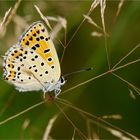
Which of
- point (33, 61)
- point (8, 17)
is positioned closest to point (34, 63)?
point (33, 61)

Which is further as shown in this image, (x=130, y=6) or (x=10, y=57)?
(x=130, y=6)

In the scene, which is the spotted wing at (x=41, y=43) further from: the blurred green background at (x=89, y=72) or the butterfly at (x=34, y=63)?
the blurred green background at (x=89, y=72)

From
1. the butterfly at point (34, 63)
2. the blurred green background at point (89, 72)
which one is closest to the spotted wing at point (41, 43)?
the butterfly at point (34, 63)

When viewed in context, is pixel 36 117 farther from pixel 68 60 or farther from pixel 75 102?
pixel 68 60

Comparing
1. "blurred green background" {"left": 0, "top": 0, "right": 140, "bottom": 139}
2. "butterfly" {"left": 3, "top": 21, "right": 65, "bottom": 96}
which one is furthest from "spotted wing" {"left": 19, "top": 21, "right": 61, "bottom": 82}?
"blurred green background" {"left": 0, "top": 0, "right": 140, "bottom": 139}

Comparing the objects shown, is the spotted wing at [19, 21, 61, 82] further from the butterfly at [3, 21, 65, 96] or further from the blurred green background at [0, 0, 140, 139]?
the blurred green background at [0, 0, 140, 139]

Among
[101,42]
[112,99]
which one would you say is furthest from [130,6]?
[112,99]
